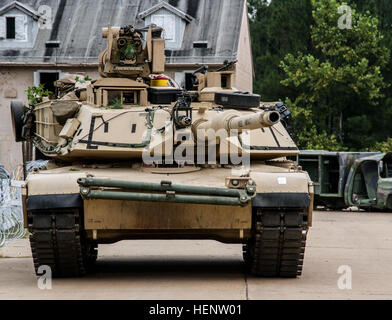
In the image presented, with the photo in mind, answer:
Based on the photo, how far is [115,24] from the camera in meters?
36.9

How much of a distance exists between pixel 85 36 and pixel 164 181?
26.2 metres

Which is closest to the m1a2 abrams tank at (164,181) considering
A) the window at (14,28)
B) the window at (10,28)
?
the window at (14,28)

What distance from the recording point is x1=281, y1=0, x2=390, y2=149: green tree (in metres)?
39.1

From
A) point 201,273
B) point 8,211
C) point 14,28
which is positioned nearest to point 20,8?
point 14,28

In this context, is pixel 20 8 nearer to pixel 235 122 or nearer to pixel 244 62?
pixel 244 62

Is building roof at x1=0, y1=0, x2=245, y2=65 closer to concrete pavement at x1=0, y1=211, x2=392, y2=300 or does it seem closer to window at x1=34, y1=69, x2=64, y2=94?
window at x1=34, y1=69, x2=64, y2=94

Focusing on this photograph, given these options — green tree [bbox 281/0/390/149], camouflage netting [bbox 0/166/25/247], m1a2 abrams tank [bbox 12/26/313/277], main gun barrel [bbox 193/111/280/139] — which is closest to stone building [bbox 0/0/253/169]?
green tree [bbox 281/0/390/149]

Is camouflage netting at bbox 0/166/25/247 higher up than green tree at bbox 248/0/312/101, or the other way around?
green tree at bbox 248/0/312/101

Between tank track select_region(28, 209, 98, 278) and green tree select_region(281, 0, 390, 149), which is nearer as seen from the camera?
tank track select_region(28, 209, 98, 278)

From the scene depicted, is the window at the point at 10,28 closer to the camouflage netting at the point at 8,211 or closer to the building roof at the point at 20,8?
the building roof at the point at 20,8

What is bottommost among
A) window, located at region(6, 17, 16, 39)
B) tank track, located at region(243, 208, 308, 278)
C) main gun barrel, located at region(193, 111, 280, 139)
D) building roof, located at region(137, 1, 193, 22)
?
tank track, located at region(243, 208, 308, 278)

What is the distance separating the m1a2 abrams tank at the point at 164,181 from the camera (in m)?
11.3

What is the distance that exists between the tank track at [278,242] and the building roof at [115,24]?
23777 mm

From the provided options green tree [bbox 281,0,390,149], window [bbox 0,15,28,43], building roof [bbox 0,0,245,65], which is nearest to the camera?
building roof [bbox 0,0,245,65]
